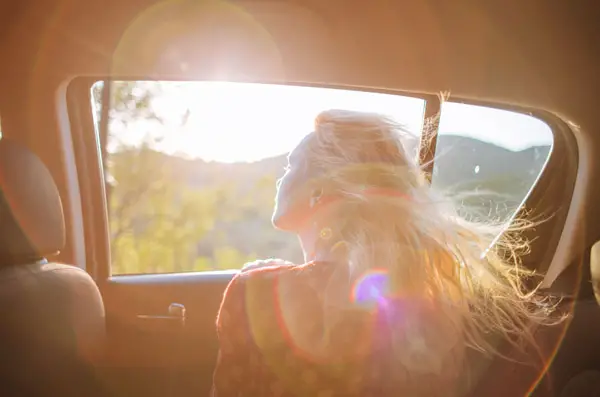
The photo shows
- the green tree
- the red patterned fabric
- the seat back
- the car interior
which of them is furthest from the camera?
the green tree

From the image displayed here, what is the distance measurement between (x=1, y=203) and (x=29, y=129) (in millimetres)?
1006

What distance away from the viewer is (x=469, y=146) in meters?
3.02

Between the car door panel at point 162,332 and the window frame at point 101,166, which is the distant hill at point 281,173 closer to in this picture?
the window frame at point 101,166

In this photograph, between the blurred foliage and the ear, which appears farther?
the blurred foliage

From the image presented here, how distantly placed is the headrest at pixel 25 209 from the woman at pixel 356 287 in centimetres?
90

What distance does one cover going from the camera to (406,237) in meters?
1.67

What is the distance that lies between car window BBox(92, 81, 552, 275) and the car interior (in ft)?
0.05

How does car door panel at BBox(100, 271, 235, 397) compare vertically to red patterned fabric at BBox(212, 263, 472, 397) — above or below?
below

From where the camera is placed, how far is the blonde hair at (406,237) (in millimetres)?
1636

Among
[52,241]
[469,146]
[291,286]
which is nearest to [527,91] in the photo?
[469,146]

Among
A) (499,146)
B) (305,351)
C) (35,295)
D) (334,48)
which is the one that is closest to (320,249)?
(305,351)

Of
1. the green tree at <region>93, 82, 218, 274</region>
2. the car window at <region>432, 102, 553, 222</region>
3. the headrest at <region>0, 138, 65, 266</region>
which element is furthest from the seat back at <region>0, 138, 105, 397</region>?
the car window at <region>432, 102, 553, 222</region>

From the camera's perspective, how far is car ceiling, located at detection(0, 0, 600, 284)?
8.54 feet

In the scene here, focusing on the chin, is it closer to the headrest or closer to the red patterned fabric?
the red patterned fabric
